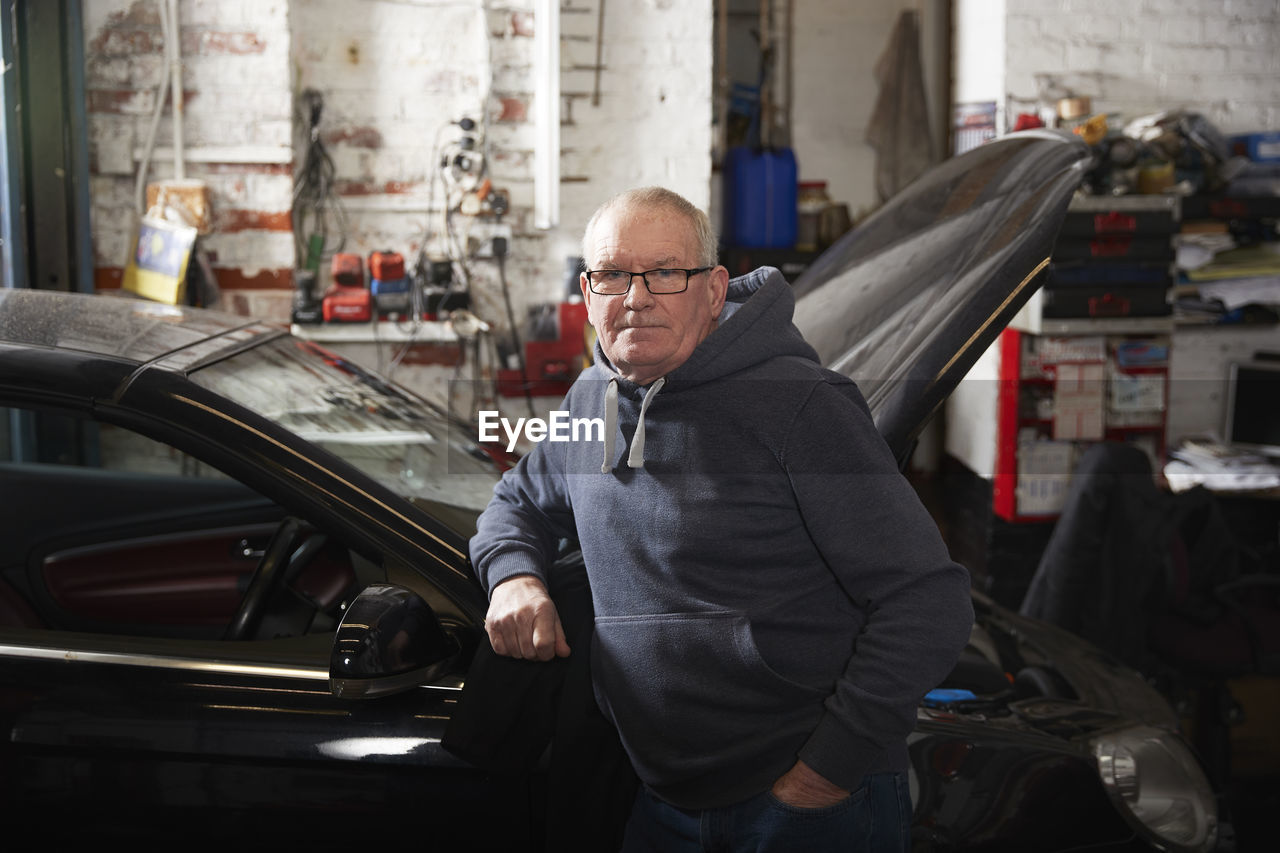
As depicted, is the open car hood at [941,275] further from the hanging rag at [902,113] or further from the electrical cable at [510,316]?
the hanging rag at [902,113]

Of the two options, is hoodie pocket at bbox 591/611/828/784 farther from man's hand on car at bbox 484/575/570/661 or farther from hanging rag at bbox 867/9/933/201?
hanging rag at bbox 867/9/933/201

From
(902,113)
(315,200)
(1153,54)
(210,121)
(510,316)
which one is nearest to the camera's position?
(210,121)

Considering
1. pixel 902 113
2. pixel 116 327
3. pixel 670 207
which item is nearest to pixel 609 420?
pixel 670 207

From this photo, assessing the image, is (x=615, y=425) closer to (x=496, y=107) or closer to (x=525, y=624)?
(x=525, y=624)

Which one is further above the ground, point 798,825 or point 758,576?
point 758,576

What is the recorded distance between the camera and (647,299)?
1283 millimetres

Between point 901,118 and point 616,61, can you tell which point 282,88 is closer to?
point 616,61

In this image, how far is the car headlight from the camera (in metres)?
1.65

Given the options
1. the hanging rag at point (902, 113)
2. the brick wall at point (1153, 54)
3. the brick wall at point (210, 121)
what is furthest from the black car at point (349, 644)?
the hanging rag at point (902, 113)

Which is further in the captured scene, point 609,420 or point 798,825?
point 609,420

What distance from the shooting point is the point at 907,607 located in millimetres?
1199

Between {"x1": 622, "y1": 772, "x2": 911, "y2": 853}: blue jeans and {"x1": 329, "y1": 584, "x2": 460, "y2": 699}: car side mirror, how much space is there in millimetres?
353

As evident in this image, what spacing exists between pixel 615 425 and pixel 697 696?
0.34m

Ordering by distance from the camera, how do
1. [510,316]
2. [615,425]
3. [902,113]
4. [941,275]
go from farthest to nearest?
[902,113] → [510,316] → [941,275] → [615,425]
